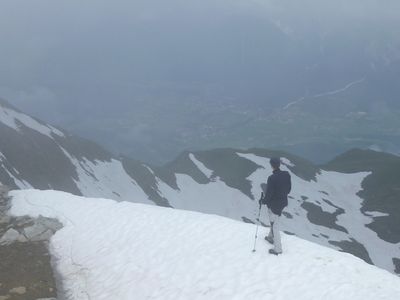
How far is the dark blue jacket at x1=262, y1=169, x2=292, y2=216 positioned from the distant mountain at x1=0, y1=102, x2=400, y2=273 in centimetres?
7500

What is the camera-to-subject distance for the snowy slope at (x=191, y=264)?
16656 millimetres

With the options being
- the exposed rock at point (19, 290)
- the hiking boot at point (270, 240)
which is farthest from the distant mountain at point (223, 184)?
the hiking boot at point (270, 240)

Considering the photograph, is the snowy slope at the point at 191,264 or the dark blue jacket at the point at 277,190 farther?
the dark blue jacket at the point at 277,190

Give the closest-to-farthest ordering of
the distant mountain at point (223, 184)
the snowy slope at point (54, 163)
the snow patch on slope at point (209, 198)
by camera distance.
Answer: the snowy slope at point (54, 163), the distant mountain at point (223, 184), the snow patch on slope at point (209, 198)

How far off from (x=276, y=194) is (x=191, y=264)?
12.9 ft

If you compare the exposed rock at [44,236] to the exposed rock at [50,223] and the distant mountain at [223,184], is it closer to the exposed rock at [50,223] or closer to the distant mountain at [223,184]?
the exposed rock at [50,223]

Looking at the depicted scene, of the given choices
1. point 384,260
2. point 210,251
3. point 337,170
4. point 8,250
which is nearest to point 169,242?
point 210,251

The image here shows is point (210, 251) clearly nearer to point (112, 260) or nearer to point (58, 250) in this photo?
point (112, 260)

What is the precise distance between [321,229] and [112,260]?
10887 cm

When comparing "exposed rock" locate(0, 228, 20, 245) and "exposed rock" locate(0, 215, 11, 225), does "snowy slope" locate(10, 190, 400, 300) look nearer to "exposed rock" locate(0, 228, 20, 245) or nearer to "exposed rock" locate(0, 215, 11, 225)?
"exposed rock" locate(0, 228, 20, 245)

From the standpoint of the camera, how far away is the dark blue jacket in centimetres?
1881

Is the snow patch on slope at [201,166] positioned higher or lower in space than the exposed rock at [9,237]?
lower

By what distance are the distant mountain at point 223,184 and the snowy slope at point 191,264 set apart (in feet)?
223

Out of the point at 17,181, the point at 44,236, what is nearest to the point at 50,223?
the point at 44,236
